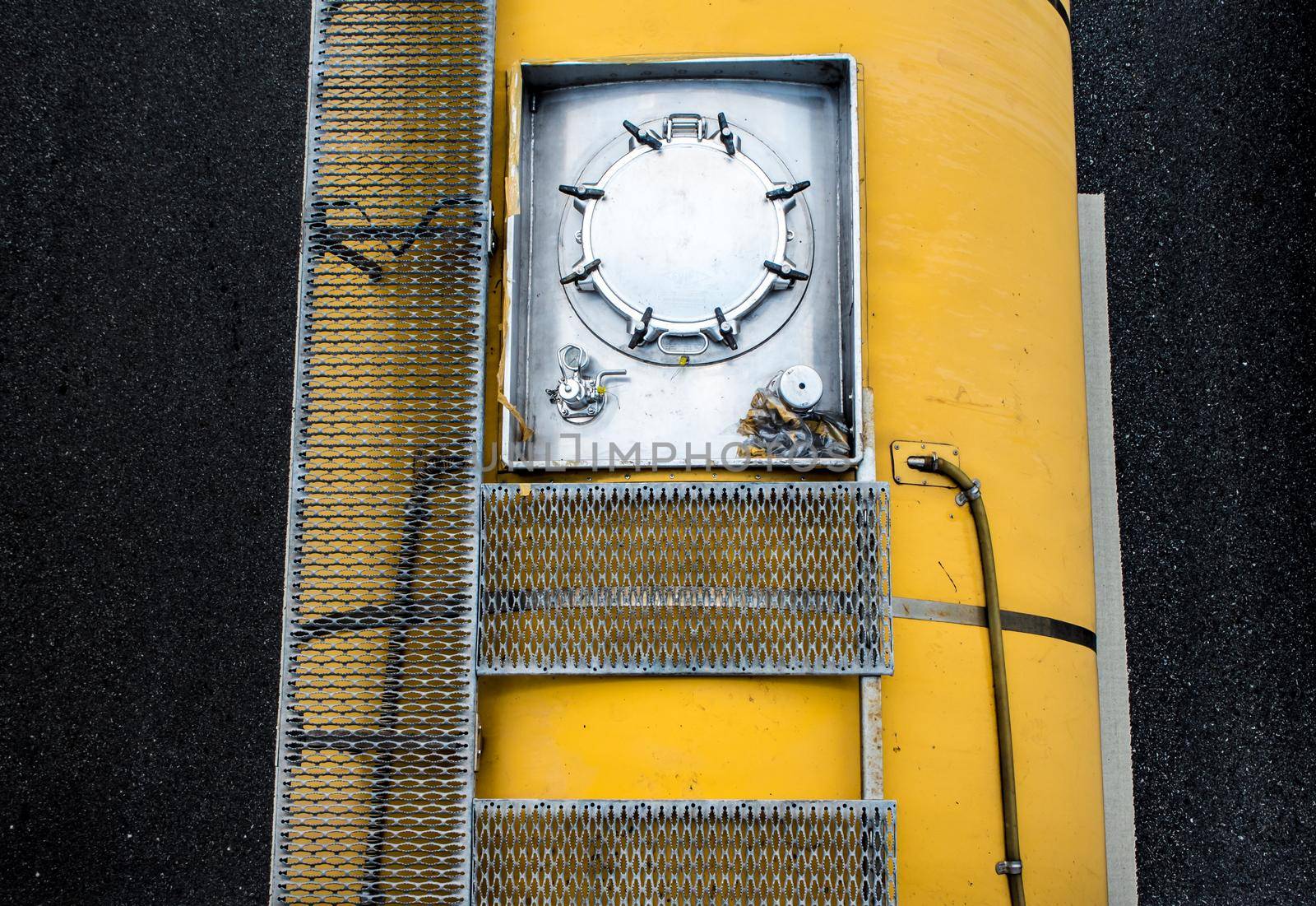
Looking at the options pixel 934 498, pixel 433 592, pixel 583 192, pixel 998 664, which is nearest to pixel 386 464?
pixel 433 592

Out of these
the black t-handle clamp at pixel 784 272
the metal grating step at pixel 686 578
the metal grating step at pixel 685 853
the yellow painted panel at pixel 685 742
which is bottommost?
the metal grating step at pixel 685 853

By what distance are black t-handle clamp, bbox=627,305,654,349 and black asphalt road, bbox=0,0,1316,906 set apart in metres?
1.60

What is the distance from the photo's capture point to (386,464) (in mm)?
1552

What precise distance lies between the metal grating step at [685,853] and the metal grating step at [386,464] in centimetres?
8

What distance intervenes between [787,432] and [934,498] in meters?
0.27

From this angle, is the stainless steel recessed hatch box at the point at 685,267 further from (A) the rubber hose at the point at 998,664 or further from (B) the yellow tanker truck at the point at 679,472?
(A) the rubber hose at the point at 998,664

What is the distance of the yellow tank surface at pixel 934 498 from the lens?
152 cm

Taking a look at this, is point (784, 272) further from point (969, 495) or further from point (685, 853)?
point (685, 853)

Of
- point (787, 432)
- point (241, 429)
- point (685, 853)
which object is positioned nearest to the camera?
point (685, 853)

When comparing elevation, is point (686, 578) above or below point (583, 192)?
below

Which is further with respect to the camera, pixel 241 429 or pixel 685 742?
pixel 241 429

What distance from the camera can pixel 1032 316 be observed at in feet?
5.64

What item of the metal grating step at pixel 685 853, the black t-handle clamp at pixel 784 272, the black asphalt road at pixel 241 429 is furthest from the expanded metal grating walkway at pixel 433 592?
the black asphalt road at pixel 241 429

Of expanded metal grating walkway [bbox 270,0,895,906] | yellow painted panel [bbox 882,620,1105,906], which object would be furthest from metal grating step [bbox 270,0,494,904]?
yellow painted panel [bbox 882,620,1105,906]
